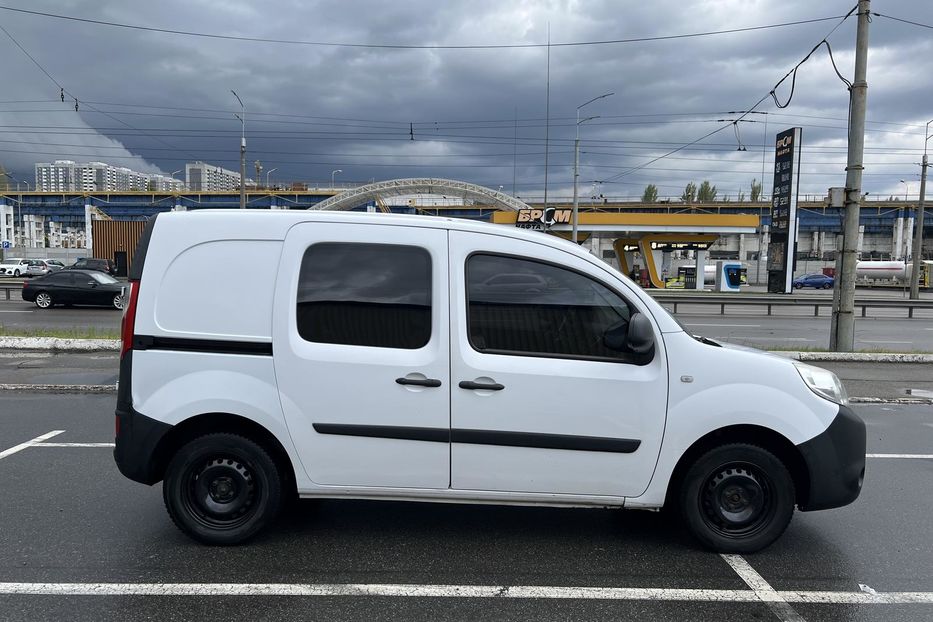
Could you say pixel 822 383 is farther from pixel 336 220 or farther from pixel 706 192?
pixel 706 192

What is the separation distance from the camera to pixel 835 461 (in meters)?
3.78

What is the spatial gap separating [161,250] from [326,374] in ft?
4.19

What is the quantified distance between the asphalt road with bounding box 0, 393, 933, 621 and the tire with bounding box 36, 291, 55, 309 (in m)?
19.4

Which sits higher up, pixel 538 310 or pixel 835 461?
pixel 538 310

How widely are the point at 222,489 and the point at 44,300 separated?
21729mm

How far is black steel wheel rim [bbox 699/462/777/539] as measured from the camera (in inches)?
151

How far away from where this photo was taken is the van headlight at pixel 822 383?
3.84 meters

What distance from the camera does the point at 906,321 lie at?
23.0 metres

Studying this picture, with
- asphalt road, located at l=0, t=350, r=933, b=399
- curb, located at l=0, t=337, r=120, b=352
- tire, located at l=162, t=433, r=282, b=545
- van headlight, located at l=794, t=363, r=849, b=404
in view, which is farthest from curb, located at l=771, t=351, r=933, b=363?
curb, located at l=0, t=337, r=120, b=352

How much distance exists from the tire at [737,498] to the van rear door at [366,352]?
150 cm

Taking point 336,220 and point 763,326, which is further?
point 763,326

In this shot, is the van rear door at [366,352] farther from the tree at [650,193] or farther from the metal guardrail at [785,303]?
the tree at [650,193]

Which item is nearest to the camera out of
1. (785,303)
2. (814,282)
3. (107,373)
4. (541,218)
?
(107,373)

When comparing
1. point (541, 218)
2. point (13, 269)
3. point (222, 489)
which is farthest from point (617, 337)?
point (13, 269)
